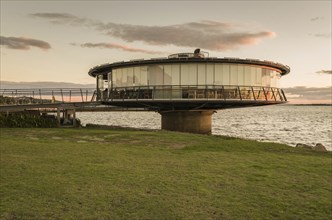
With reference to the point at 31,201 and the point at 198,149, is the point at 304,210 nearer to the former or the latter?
the point at 31,201

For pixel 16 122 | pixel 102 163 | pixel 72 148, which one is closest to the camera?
pixel 102 163

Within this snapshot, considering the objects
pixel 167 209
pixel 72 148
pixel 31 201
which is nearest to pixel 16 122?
pixel 72 148

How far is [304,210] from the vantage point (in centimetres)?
914

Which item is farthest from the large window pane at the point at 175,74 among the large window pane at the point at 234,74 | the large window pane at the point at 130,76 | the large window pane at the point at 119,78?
the large window pane at the point at 119,78

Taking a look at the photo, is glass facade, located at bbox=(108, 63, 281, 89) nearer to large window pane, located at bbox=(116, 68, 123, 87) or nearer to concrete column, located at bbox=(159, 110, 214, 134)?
large window pane, located at bbox=(116, 68, 123, 87)

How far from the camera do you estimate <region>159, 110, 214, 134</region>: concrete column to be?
103 ft

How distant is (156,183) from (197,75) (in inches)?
766

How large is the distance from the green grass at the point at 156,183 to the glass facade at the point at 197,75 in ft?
41.2

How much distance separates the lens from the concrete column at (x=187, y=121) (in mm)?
31297

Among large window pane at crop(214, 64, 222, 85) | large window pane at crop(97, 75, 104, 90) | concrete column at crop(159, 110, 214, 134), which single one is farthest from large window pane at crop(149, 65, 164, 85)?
large window pane at crop(97, 75, 104, 90)

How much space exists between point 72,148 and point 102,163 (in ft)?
12.4

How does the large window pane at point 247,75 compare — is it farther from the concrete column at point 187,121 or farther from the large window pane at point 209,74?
the concrete column at point 187,121

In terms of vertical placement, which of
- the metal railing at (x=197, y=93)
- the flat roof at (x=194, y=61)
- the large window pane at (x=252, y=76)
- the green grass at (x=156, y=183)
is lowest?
the green grass at (x=156, y=183)

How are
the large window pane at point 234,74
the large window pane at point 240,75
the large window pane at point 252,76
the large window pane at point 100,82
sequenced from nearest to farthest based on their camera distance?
the large window pane at point 234,74, the large window pane at point 240,75, the large window pane at point 252,76, the large window pane at point 100,82
